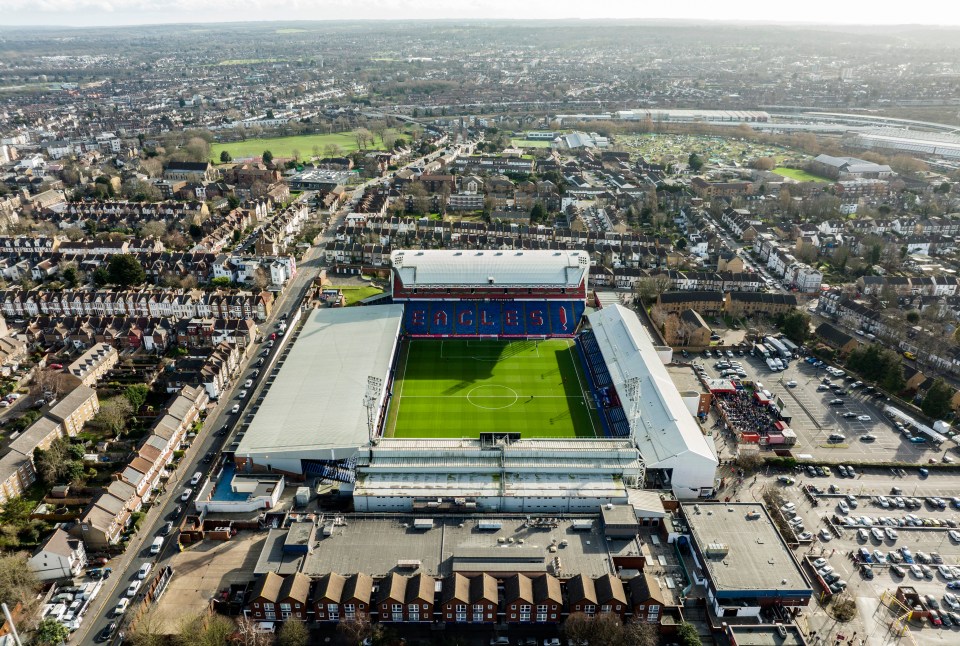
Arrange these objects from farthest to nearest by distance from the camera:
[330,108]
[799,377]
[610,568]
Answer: [330,108], [799,377], [610,568]

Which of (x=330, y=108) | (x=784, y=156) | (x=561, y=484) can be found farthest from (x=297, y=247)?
(x=330, y=108)

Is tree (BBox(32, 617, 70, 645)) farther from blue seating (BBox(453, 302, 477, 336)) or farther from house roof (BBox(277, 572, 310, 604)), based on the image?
blue seating (BBox(453, 302, 477, 336))

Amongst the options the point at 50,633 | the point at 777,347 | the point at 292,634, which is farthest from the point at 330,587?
the point at 777,347

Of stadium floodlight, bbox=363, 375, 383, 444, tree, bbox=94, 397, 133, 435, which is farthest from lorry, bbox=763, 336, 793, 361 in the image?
tree, bbox=94, 397, 133, 435

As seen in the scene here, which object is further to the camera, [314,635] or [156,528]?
[156,528]

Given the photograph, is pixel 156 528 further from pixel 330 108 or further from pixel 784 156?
pixel 330 108

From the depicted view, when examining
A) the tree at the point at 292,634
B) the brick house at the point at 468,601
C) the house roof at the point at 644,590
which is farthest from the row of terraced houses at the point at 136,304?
the house roof at the point at 644,590

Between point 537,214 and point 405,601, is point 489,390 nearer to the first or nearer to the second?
point 405,601
